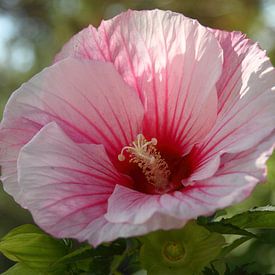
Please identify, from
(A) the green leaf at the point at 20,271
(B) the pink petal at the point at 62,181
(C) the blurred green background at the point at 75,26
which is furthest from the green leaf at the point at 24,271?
(C) the blurred green background at the point at 75,26

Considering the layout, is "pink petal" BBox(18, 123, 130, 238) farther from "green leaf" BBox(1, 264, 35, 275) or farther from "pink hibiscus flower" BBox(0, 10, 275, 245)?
"green leaf" BBox(1, 264, 35, 275)

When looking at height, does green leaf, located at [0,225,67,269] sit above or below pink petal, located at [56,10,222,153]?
below

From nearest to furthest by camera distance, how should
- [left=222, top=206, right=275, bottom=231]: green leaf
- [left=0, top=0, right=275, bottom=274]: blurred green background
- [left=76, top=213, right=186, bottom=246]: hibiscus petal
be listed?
[left=76, top=213, right=186, bottom=246]: hibiscus petal → [left=222, top=206, right=275, bottom=231]: green leaf → [left=0, top=0, right=275, bottom=274]: blurred green background

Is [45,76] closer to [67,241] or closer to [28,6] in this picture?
[67,241]

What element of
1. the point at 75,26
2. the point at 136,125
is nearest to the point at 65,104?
the point at 136,125

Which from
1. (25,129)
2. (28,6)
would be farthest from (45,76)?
(28,6)

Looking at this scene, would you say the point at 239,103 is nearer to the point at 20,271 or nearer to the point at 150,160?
the point at 150,160

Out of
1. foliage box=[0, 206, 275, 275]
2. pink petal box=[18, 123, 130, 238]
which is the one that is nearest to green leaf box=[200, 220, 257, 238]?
foliage box=[0, 206, 275, 275]
